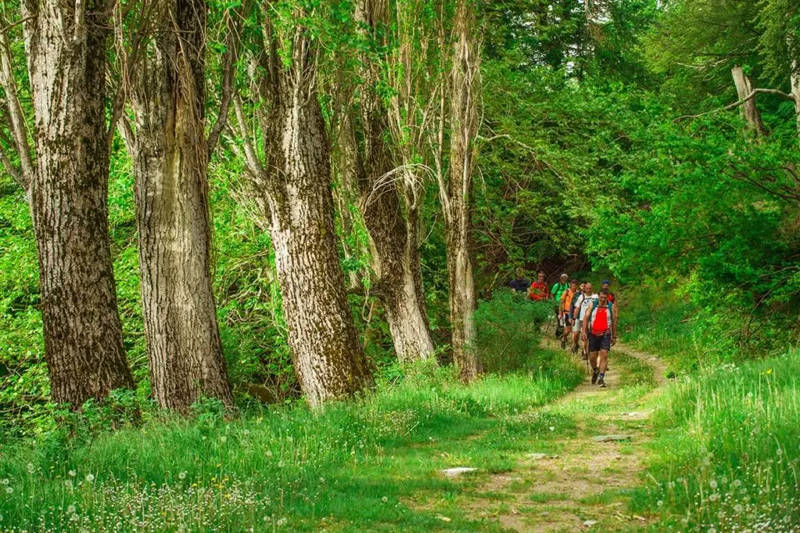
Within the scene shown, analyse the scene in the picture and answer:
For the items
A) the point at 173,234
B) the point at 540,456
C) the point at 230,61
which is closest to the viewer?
the point at 540,456

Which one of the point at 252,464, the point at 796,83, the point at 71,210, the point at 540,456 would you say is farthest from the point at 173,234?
the point at 796,83

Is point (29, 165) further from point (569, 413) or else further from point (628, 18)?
point (628, 18)

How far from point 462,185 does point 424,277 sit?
558cm

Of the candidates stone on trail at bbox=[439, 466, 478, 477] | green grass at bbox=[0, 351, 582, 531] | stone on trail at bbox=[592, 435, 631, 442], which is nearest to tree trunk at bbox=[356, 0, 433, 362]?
green grass at bbox=[0, 351, 582, 531]

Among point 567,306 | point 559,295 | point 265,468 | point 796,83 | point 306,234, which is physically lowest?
point 265,468

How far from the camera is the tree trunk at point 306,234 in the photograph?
35.9 ft

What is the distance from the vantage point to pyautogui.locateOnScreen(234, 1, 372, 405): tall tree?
35.9 ft

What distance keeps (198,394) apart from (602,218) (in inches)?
260

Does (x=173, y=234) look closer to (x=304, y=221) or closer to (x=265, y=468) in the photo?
(x=304, y=221)

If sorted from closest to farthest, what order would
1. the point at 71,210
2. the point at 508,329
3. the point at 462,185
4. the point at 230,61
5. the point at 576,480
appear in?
the point at 576,480, the point at 71,210, the point at 230,61, the point at 462,185, the point at 508,329

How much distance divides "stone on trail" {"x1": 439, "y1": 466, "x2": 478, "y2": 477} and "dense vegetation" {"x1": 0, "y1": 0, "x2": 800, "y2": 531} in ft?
1.49

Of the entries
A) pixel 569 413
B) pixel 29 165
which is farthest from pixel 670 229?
pixel 29 165

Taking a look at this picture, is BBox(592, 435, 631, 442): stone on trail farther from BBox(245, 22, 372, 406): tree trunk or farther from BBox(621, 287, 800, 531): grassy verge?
BBox(245, 22, 372, 406): tree trunk

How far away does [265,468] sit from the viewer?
6.59m
